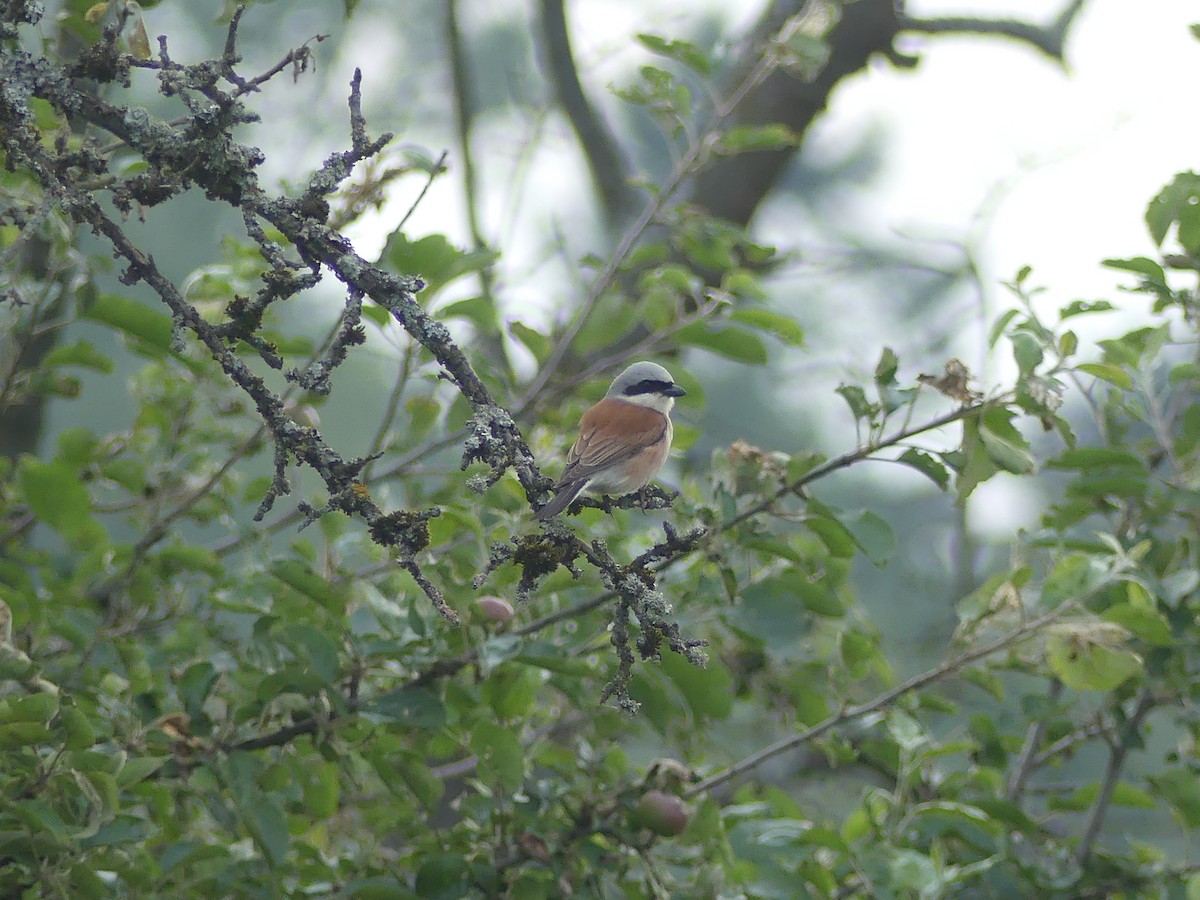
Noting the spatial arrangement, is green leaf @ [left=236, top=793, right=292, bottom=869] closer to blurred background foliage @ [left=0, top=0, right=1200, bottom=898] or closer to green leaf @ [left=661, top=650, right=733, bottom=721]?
blurred background foliage @ [left=0, top=0, right=1200, bottom=898]

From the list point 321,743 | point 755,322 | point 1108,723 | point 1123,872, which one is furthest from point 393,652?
point 1108,723

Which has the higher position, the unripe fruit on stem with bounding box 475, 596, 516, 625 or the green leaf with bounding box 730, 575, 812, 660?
the unripe fruit on stem with bounding box 475, 596, 516, 625

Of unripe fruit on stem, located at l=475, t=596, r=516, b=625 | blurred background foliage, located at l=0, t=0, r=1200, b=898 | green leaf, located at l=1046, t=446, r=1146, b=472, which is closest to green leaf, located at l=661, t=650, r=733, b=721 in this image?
blurred background foliage, located at l=0, t=0, r=1200, b=898

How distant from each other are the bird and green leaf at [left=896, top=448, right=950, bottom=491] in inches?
25.8

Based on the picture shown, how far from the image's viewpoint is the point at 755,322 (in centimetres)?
320

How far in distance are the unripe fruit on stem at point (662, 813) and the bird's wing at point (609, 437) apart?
71 centimetres

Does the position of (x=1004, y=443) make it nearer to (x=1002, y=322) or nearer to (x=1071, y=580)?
(x=1002, y=322)

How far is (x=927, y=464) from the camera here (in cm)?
223

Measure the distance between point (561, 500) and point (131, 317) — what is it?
3.89 ft

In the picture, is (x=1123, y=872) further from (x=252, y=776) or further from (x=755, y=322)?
(x=252, y=776)

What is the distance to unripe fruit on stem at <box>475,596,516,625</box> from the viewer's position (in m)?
2.46

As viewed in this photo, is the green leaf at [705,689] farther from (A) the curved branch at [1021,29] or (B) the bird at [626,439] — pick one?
(A) the curved branch at [1021,29]

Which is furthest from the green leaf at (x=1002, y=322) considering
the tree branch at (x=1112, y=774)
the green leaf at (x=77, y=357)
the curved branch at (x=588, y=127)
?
the curved branch at (x=588, y=127)

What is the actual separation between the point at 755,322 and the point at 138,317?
1.58 m
